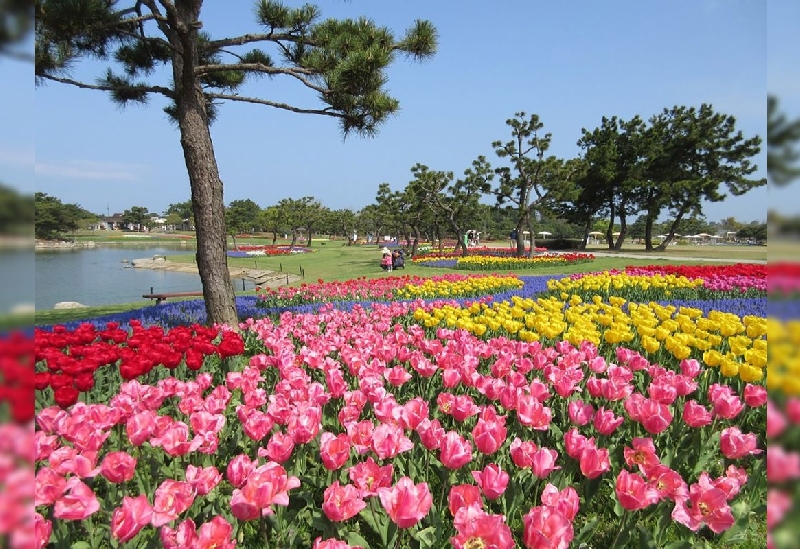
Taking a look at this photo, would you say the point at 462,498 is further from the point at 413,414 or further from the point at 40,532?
the point at 40,532

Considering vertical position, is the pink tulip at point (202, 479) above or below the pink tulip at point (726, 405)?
below

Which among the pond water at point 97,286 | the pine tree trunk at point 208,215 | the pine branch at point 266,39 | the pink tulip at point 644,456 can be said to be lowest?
the pond water at point 97,286

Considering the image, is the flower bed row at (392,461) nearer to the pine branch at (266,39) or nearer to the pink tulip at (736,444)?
the pink tulip at (736,444)

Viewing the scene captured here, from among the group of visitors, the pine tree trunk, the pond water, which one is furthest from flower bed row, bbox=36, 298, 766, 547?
the group of visitors

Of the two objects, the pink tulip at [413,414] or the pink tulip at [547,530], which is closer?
the pink tulip at [547,530]

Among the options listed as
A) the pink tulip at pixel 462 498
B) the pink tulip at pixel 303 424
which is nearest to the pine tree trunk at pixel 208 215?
the pink tulip at pixel 303 424

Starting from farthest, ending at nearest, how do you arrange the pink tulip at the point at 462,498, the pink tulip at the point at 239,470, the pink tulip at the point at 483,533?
the pink tulip at the point at 239,470, the pink tulip at the point at 462,498, the pink tulip at the point at 483,533

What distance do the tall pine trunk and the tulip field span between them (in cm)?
235

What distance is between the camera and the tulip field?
1.71 m

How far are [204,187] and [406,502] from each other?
6079 millimetres

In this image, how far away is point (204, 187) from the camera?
6.84 m

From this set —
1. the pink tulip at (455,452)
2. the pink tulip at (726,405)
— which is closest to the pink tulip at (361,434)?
the pink tulip at (455,452)

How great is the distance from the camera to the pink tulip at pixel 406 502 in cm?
166

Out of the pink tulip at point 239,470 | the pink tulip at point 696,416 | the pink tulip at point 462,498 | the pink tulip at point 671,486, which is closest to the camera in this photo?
the pink tulip at point 462,498
